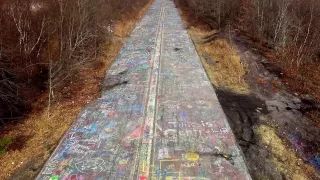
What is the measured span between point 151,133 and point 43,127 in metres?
4.00

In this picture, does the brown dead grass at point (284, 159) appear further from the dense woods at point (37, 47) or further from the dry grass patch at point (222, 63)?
the dense woods at point (37, 47)

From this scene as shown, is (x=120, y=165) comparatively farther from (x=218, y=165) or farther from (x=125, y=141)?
(x=218, y=165)

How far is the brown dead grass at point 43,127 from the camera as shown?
8.89 m

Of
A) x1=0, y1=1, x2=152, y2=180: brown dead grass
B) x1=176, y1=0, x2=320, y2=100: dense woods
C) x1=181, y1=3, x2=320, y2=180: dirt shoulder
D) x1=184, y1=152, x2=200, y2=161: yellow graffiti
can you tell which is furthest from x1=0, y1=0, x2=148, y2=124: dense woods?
x1=176, y1=0, x2=320, y2=100: dense woods

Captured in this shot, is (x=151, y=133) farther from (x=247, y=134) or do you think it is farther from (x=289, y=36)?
(x=289, y=36)

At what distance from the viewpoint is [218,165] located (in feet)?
28.4

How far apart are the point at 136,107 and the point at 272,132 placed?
522cm

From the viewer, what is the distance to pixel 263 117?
37.1 ft

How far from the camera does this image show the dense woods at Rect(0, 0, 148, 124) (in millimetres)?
11391

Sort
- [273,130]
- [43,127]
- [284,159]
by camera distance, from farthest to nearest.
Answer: [43,127] < [273,130] < [284,159]

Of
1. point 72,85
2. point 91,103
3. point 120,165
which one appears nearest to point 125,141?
point 120,165

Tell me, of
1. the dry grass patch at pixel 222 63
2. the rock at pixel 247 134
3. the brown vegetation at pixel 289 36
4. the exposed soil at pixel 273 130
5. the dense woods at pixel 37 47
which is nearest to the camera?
the exposed soil at pixel 273 130

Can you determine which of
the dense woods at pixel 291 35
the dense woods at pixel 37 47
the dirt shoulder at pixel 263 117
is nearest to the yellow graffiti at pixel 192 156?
the dirt shoulder at pixel 263 117

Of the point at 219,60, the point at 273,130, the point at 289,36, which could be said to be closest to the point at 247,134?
the point at 273,130
